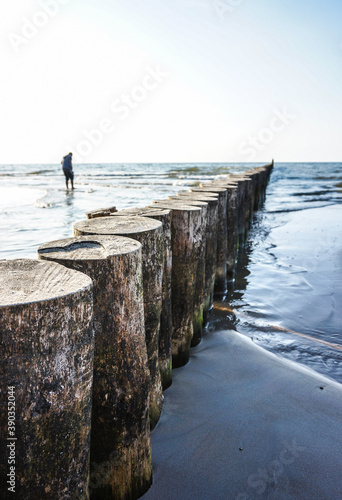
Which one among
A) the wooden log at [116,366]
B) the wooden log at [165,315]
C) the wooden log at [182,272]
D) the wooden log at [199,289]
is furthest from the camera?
the wooden log at [199,289]

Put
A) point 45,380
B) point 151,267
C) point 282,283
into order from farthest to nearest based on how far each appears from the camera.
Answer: point 282,283 < point 151,267 < point 45,380

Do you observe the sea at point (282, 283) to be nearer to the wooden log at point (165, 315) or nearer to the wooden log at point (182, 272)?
the wooden log at point (182, 272)

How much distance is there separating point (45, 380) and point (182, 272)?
6.61ft

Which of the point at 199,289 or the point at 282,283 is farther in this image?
the point at 282,283

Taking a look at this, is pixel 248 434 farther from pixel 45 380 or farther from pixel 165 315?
pixel 45 380

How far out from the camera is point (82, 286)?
1.29 m

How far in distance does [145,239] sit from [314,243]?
7535mm

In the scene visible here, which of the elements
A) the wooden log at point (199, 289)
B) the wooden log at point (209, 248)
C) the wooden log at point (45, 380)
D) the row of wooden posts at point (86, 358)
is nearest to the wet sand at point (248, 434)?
the row of wooden posts at point (86, 358)

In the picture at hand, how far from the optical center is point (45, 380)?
1.21 meters

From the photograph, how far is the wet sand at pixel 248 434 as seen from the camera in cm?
199

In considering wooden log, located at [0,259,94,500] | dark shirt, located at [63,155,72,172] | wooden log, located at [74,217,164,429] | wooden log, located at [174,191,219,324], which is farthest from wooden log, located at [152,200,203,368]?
dark shirt, located at [63,155,72,172]

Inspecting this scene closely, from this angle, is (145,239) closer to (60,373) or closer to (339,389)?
(60,373)

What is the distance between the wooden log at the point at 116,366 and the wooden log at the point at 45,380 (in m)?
0.25

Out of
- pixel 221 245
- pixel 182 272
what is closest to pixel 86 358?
pixel 182 272
